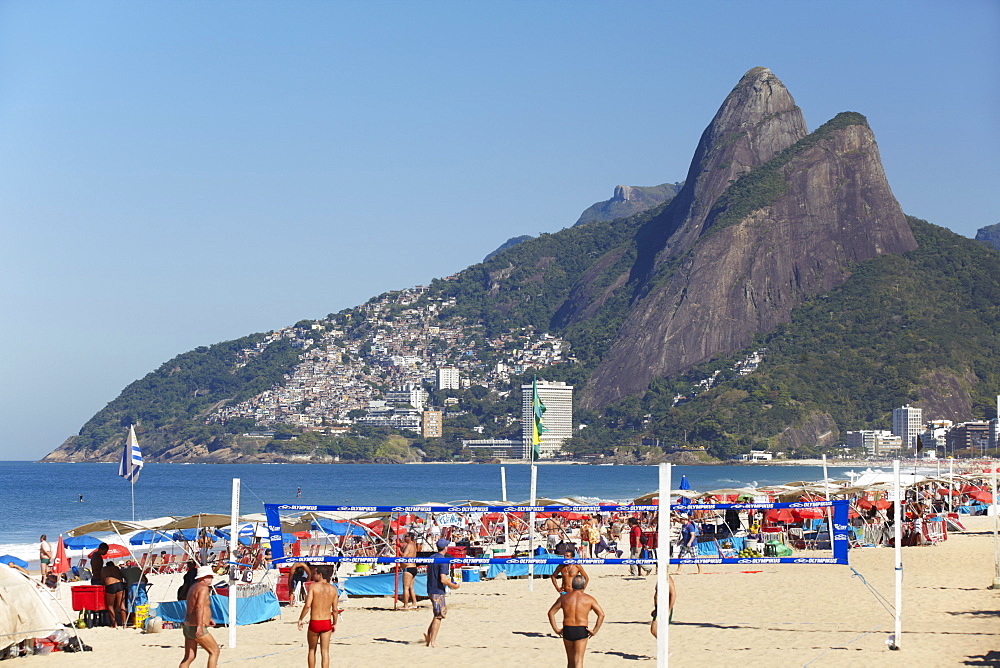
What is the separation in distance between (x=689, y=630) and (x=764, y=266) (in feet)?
592

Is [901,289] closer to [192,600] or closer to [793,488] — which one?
[793,488]

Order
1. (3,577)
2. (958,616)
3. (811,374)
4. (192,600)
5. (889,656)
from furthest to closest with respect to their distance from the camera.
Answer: (811,374), (958,616), (3,577), (889,656), (192,600)

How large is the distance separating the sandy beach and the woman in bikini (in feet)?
1.84

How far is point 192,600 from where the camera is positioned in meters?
11.7

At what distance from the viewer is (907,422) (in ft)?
509

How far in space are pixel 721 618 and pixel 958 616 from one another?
10.4 ft

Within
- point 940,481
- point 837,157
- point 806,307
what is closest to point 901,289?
point 806,307

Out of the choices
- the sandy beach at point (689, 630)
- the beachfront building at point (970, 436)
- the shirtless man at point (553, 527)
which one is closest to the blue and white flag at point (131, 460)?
the sandy beach at point (689, 630)

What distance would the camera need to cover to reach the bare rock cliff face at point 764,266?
185875mm

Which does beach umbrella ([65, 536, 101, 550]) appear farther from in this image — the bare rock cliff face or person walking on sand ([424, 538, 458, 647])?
the bare rock cliff face

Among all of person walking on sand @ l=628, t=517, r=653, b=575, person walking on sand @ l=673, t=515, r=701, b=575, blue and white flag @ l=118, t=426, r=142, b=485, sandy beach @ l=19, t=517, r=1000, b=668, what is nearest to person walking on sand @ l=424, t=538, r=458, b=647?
sandy beach @ l=19, t=517, r=1000, b=668

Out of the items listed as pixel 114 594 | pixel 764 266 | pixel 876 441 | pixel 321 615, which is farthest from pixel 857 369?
pixel 321 615

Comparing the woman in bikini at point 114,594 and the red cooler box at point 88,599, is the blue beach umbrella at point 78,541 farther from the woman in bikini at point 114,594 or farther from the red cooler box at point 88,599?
the woman in bikini at point 114,594

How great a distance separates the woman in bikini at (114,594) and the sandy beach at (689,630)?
56 cm
